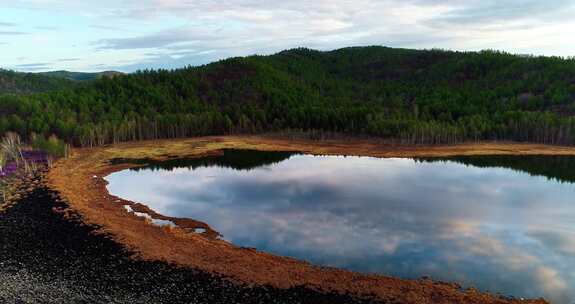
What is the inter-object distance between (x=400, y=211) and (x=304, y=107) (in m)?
99.5

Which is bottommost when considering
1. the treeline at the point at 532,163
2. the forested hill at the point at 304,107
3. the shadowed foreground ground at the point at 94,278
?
the shadowed foreground ground at the point at 94,278

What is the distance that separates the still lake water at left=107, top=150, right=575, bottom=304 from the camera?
137ft

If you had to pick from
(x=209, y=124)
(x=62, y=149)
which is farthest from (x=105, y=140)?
(x=209, y=124)

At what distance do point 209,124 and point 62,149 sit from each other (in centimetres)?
5022

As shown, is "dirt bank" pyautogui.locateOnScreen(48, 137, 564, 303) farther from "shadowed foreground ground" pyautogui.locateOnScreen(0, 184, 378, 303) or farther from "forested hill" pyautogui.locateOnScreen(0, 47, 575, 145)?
"forested hill" pyautogui.locateOnScreen(0, 47, 575, 145)

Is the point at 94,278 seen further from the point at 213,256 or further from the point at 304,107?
the point at 304,107

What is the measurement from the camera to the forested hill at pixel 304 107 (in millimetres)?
119625

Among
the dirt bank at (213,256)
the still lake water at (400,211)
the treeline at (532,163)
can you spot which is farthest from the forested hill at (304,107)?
the dirt bank at (213,256)

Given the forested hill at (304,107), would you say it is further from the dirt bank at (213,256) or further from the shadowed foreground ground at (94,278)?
the shadowed foreground ground at (94,278)

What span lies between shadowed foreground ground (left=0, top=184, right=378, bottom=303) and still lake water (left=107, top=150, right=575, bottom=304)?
9328 millimetres

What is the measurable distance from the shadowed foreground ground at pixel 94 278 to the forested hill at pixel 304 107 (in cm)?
7868

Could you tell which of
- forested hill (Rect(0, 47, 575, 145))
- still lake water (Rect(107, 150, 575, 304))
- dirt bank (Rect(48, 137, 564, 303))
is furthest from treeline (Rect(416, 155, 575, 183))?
dirt bank (Rect(48, 137, 564, 303))

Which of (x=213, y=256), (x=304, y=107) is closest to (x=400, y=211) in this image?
(x=213, y=256)

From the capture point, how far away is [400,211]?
58.2 m
